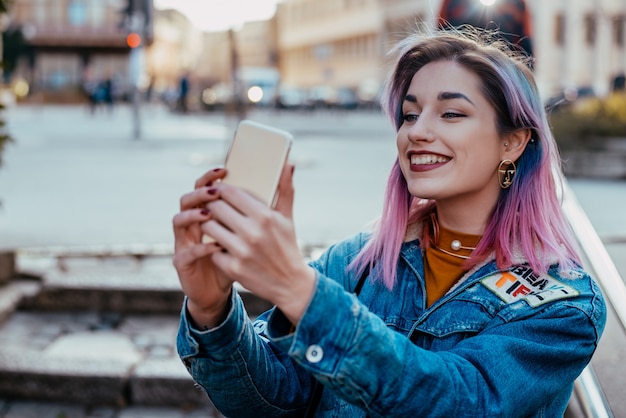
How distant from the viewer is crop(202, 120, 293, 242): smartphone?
4.02ft

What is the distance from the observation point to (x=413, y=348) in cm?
139

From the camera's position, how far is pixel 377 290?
180 cm

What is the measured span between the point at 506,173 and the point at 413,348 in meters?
0.61

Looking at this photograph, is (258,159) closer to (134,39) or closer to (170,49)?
(134,39)

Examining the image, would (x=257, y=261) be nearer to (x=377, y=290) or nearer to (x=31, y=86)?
(x=377, y=290)

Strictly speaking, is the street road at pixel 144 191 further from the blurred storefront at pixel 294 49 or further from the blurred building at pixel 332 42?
the blurred building at pixel 332 42

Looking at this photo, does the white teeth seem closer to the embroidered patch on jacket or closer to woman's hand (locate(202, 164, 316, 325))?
the embroidered patch on jacket

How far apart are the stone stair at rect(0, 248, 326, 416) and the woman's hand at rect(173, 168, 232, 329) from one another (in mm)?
2285

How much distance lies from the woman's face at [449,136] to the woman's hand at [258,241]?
56cm

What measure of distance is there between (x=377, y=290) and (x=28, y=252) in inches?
174


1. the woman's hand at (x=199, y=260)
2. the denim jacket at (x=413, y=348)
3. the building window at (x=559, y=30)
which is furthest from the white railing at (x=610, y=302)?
the building window at (x=559, y=30)

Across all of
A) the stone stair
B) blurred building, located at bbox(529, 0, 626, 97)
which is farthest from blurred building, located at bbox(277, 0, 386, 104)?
the stone stair

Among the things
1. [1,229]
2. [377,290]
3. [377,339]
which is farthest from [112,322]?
[377,339]

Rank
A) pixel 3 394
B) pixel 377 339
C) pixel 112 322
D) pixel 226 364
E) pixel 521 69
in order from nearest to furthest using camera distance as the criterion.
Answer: pixel 377 339
pixel 226 364
pixel 521 69
pixel 3 394
pixel 112 322
